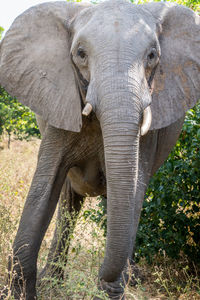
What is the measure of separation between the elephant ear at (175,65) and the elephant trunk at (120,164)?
602 millimetres

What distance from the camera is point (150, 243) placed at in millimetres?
4938

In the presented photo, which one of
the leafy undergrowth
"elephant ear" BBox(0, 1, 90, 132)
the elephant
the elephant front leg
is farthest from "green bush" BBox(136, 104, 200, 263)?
"elephant ear" BBox(0, 1, 90, 132)

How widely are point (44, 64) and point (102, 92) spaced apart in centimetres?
73

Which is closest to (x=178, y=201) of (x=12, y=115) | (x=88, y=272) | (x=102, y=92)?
(x=88, y=272)

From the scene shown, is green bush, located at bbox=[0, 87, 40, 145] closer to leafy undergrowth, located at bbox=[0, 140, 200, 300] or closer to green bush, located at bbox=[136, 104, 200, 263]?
leafy undergrowth, located at bbox=[0, 140, 200, 300]

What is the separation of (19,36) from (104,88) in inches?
39.2

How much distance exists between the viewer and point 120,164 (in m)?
2.71

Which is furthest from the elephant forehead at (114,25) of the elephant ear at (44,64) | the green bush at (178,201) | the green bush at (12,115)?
the green bush at (12,115)

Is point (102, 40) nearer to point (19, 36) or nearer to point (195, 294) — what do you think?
point (19, 36)

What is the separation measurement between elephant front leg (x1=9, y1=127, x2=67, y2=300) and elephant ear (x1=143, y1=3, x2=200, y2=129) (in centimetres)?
72

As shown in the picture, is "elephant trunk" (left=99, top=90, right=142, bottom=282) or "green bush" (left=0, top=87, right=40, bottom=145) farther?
"green bush" (left=0, top=87, right=40, bottom=145)

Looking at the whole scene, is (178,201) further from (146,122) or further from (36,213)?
(146,122)

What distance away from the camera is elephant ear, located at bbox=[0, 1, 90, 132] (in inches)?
126

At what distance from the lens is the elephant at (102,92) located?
2738 mm
